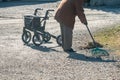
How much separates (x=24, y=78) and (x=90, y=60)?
2.52 metres

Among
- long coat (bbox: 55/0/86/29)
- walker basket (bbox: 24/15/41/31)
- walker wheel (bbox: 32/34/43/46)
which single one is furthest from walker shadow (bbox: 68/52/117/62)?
walker basket (bbox: 24/15/41/31)

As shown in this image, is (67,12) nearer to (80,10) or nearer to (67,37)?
(80,10)

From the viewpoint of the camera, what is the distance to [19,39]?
15.9 meters

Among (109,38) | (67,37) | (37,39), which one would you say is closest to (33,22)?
(37,39)

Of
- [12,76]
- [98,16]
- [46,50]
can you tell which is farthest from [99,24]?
[12,76]

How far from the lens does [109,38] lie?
15719 millimetres

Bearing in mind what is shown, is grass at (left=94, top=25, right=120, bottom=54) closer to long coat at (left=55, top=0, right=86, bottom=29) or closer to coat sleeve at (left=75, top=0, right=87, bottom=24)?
coat sleeve at (left=75, top=0, right=87, bottom=24)

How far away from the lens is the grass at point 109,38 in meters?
14.0

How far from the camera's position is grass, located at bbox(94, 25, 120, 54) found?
14047 mm

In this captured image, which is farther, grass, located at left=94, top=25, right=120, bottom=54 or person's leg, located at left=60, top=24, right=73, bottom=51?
grass, located at left=94, top=25, right=120, bottom=54

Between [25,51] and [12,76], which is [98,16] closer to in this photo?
[25,51]

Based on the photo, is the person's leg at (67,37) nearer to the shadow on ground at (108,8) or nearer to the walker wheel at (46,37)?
the walker wheel at (46,37)

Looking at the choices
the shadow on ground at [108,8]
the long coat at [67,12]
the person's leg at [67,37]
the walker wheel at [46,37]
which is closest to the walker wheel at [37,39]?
the walker wheel at [46,37]

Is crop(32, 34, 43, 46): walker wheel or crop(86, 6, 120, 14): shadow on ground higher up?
crop(32, 34, 43, 46): walker wheel
